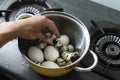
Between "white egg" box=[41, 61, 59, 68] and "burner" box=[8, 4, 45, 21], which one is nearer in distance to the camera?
"white egg" box=[41, 61, 59, 68]

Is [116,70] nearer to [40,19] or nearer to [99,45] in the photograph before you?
[99,45]

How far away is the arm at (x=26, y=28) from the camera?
0.78m

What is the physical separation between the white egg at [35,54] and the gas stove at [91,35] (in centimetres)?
5

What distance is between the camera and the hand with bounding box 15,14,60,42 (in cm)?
79

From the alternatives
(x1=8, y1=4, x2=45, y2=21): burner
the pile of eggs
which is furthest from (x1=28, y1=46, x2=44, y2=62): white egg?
(x1=8, y1=4, x2=45, y2=21): burner

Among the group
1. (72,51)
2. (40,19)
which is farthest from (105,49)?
(40,19)

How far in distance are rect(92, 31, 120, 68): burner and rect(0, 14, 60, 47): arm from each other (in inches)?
7.2

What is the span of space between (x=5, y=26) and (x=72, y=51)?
0.73 feet

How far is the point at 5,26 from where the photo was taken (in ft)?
2.59

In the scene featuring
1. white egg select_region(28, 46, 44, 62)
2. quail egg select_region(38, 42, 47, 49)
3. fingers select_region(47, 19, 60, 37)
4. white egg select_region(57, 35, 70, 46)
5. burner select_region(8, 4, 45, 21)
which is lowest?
white egg select_region(28, 46, 44, 62)

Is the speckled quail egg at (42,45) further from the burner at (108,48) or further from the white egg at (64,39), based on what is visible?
the burner at (108,48)

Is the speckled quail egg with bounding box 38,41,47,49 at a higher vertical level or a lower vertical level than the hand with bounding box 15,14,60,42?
lower

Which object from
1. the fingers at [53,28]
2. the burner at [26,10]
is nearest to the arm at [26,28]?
the fingers at [53,28]

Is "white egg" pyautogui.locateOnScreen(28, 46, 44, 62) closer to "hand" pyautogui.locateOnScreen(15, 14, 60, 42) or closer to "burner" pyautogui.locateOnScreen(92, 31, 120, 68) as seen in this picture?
"hand" pyautogui.locateOnScreen(15, 14, 60, 42)
